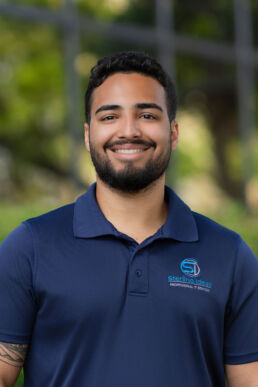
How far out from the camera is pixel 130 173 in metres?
2.28

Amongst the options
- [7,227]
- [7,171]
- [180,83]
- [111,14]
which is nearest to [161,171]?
[7,227]

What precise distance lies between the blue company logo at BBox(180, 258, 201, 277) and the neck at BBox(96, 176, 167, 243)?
0.55ft

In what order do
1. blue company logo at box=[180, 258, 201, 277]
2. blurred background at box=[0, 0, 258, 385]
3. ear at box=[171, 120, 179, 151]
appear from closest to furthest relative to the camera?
blue company logo at box=[180, 258, 201, 277] < ear at box=[171, 120, 179, 151] < blurred background at box=[0, 0, 258, 385]

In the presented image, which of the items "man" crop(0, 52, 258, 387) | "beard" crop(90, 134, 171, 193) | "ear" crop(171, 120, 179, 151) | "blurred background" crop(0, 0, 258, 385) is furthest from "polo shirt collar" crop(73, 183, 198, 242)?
"blurred background" crop(0, 0, 258, 385)

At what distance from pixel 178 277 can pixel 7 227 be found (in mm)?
3154

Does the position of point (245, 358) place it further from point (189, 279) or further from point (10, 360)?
point (10, 360)

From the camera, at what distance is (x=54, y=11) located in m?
7.81

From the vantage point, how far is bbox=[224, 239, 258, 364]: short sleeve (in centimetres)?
226

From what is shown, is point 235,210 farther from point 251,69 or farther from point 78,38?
point 78,38

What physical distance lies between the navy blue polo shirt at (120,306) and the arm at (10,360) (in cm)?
3

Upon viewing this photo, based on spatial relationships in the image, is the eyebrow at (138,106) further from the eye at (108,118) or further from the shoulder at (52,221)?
the shoulder at (52,221)

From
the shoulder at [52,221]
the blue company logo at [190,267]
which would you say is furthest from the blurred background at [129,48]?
the blue company logo at [190,267]

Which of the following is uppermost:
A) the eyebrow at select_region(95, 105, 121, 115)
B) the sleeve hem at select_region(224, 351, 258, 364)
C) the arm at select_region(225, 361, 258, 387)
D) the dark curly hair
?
the dark curly hair

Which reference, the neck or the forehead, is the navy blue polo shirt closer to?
the neck
